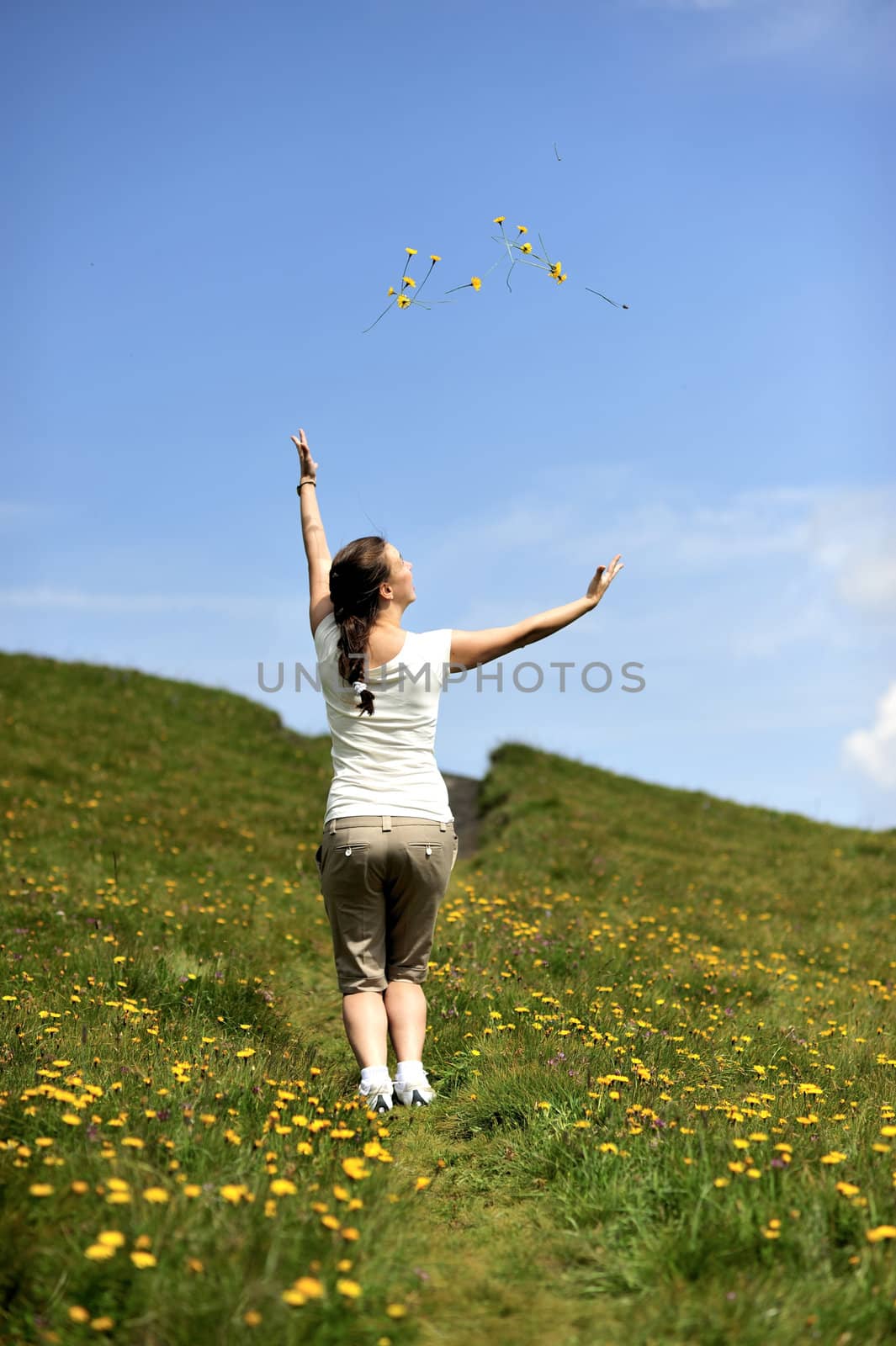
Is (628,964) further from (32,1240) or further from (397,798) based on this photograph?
(32,1240)

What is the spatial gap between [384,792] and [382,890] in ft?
1.90

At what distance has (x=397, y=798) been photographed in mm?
5840

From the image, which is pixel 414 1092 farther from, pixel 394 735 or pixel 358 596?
pixel 358 596

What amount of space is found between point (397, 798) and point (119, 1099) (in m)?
1.99

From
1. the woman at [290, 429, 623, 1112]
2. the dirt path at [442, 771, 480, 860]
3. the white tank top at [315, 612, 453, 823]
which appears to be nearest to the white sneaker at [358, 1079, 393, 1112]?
the woman at [290, 429, 623, 1112]

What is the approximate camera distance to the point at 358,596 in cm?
593

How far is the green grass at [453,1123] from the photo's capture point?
3613 mm

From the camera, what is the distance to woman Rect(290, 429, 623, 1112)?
5816 millimetres

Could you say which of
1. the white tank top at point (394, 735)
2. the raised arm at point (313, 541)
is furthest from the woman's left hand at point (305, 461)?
the white tank top at point (394, 735)

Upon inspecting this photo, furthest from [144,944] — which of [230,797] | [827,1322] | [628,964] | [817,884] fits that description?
[817,884]

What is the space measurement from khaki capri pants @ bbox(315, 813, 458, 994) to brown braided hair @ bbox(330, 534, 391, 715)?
0.68 m

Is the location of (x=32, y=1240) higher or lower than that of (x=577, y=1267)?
higher

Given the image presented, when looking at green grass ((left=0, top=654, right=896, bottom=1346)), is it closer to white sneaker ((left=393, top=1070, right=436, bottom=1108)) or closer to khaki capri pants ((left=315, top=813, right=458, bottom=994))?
white sneaker ((left=393, top=1070, right=436, bottom=1108))

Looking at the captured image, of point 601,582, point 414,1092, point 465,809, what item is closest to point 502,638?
point 601,582
